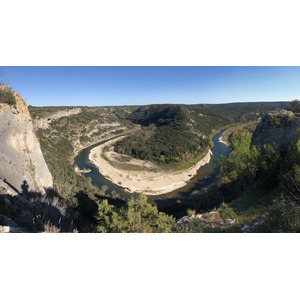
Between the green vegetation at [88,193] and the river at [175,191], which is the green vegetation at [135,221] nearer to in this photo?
the green vegetation at [88,193]

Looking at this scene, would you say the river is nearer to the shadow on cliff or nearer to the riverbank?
the riverbank

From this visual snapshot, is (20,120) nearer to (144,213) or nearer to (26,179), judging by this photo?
(26,179)

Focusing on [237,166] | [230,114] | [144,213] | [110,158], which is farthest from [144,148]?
[230,114]

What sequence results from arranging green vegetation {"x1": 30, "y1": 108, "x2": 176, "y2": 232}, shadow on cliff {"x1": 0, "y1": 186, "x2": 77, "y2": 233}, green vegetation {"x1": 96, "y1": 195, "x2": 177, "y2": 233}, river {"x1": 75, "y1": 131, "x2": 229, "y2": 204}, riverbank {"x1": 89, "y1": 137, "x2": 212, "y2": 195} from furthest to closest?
riverbank {"x1": 89, "y1": 137, "x2": 212, "y2": 195}
river {"x1": 75, "y1": 131, "x2": 229, "y2": 204}
green vegetation {"x1": 30, "y1": 108, "x2": 176, "y2": 232}
green vegetation {"x1": 96, "y1": 195, "x2": 177, "y2": 233}
shadow on cliff {"x1": 0, "y1": 186, "x2": 77, "y2": 233}

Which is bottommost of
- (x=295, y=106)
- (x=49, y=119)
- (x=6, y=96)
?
(x=6, y=96)

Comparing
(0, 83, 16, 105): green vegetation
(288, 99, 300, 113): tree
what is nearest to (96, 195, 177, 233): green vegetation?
(0, 83, 16, 105): green vegetation

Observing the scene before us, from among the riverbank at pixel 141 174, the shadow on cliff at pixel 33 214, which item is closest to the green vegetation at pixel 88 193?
the shadow on cliff at pixel 33 214

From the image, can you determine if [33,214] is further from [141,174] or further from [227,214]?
[141,174]

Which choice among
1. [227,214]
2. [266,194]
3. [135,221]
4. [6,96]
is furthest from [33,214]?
[266,194]
